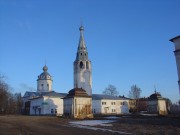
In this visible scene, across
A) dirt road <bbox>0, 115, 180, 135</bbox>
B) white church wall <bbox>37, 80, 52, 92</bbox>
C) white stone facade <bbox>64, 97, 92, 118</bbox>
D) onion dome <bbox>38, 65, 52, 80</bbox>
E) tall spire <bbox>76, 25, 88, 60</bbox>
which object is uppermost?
tall spire <bbox>76, 25, 88, 60</bbox>

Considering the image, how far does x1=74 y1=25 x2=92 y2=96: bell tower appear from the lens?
84.7 meters

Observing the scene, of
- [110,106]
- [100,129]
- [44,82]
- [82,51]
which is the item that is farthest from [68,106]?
[44,82]

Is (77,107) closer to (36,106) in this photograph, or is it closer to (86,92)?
(86,92)

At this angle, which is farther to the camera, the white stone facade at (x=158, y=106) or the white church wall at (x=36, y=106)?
the white church wall at (x=36, y=106)

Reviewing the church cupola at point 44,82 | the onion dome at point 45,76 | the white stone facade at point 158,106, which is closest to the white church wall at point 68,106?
the white stone facade at point 158,106

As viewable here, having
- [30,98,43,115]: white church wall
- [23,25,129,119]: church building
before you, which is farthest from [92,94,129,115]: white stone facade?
[30,98,43,115]: white church wall

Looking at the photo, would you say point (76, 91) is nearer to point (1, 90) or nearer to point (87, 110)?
point (87, 110)

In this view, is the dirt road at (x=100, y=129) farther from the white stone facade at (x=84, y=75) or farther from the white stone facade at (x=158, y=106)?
the white stone facade at (x=84, y=75)

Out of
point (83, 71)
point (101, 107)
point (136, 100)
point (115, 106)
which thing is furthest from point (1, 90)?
point (136, 100)

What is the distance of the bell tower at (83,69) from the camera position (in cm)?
8469

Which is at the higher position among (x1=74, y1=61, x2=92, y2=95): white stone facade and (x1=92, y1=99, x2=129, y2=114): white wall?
(x1=74, y1=61, x2=92, y2=95): white stone facade

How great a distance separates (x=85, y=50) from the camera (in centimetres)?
8688

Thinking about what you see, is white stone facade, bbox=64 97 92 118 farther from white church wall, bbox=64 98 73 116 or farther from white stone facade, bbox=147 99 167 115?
white stone facade, bbox=147 99 167 115

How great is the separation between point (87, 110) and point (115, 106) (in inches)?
1678
